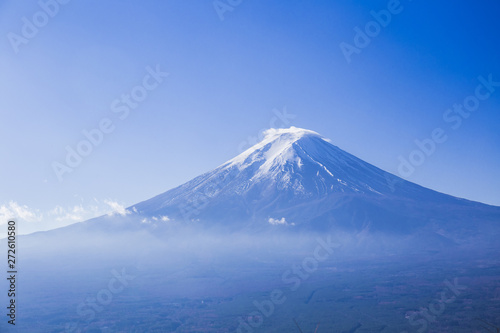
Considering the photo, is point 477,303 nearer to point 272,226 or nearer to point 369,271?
point 369,271

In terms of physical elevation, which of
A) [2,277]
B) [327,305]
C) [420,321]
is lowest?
[420,321]

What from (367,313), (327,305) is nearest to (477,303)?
(367,313)

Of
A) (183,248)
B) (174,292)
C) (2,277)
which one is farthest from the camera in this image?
(183,248)

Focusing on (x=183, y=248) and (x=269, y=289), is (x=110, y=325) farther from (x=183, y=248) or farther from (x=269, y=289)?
(x=183, y=248)

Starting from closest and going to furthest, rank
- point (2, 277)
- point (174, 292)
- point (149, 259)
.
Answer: point (174, 292) → point (2, 277) → point (149, 259)

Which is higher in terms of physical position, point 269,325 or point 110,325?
point 110,325

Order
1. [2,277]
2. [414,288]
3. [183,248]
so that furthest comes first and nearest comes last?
[183,248] → [2,277] → [414,288]

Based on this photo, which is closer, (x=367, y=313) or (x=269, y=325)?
(x=269, y=325)

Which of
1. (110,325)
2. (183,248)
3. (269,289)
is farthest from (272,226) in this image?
(110,325)

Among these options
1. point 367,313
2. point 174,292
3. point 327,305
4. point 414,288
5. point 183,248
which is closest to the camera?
point 367,313
